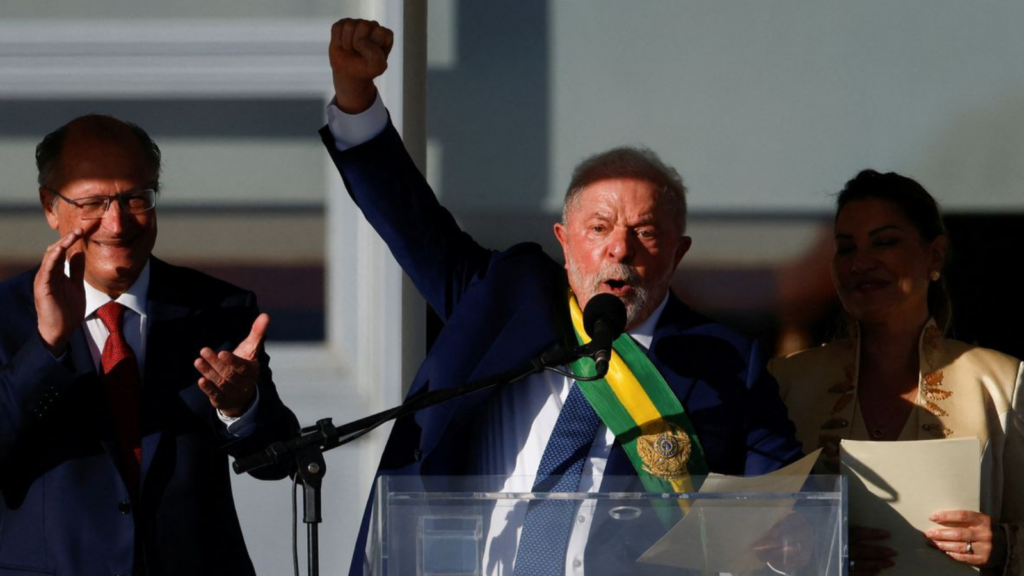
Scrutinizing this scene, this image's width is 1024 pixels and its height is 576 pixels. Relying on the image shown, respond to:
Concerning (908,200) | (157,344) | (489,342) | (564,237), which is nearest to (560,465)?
(489,342)

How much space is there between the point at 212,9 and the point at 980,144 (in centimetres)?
233

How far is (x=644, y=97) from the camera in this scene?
4.72 metres

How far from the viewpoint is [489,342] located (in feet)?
10.3

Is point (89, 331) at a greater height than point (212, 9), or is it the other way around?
point (212, 9)

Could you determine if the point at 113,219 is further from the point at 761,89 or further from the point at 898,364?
the point at 761,89

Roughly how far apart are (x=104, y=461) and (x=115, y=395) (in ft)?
0.41

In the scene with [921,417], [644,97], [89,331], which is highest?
[644,97]

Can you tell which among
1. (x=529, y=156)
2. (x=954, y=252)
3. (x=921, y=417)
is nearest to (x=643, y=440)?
(x=921, y=417)

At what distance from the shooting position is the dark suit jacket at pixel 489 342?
3.03 meters

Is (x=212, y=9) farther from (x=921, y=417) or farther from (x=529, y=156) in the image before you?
(x=921, y=417)

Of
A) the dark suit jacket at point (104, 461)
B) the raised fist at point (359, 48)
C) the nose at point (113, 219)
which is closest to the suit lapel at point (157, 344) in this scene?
the dark suit jacket at point (104, 461)

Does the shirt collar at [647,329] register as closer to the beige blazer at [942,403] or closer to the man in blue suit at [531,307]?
the man in blue suit at [531,307]

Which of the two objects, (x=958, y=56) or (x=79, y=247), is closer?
(x=79, y=247)

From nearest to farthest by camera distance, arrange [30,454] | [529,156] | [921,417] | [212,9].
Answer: [30,454]
[921,417]
[212,9]
[529,156]
